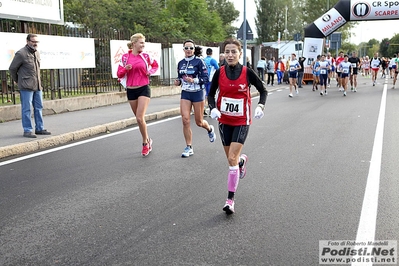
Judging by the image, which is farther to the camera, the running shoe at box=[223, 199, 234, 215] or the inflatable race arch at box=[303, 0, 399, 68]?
the inflatable race arch at box=[303, 0, 399, 68]

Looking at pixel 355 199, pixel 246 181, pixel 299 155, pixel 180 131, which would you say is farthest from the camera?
pixel 180 131

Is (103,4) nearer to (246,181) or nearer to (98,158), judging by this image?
(98,158)

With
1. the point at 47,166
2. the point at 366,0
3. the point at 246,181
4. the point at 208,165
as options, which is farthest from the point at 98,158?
the point at 366,0

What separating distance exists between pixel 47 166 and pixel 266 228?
4.07 metres

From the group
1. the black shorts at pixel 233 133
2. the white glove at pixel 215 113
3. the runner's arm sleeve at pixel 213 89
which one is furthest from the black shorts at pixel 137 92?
the white glove at pixel 215 113

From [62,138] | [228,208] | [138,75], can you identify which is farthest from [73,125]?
[228,208]

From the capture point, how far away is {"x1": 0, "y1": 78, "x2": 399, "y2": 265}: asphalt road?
3818mm

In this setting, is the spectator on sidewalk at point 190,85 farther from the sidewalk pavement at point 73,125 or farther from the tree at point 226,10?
the tree at point 226,10

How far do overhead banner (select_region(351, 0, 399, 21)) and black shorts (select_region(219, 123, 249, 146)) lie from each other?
75.1ft

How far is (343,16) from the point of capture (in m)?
25.8

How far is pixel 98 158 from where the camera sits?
758 centimetres

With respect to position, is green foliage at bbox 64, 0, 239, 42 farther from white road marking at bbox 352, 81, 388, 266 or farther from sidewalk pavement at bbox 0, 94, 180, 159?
white road marking at bbox 352, 81, 388, 266

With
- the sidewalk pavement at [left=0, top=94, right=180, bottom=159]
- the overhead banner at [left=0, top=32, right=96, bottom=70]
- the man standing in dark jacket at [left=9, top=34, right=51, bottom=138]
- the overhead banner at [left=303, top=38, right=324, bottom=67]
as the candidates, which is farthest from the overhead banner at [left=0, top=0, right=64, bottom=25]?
the overhead banner at [left=303, top=38, right=324, bottom=67]

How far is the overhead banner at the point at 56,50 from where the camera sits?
11.1 m
